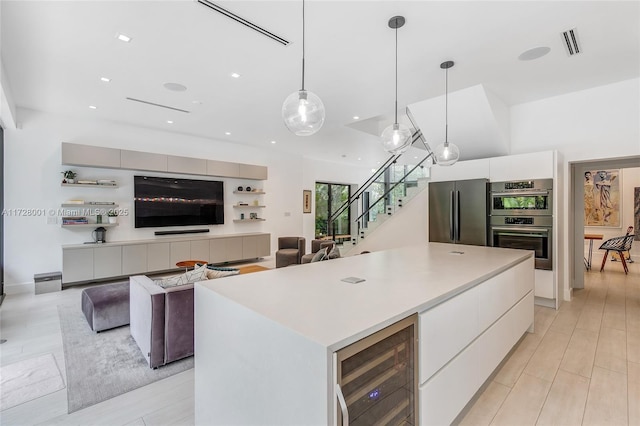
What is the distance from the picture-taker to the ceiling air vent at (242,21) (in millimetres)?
2484

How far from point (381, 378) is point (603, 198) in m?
10.0

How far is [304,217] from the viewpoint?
370 inches

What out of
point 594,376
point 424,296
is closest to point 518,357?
point 594,376

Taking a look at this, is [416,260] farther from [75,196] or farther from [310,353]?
[75,196]

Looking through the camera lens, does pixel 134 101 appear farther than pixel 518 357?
Yes

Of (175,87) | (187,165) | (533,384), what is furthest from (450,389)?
(187,165)

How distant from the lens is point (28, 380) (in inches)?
97.3

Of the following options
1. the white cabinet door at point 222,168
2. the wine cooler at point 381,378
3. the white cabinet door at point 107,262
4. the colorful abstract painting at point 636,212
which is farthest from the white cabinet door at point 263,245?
the colorful abstract painting at point 636,212

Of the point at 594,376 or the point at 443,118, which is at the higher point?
the point at 443,118

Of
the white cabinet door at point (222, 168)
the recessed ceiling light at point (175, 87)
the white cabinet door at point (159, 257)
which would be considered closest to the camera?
the recessed ceiling light at point (175, 87)

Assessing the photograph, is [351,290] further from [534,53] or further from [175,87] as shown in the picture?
[175,87]

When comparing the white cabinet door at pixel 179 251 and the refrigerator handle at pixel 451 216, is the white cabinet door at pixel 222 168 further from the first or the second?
the refrigerator handle at pixel 451 216

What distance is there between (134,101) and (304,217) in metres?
5.63

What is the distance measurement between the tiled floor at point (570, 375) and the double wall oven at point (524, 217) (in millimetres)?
940
